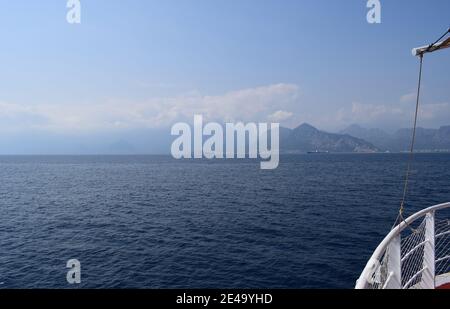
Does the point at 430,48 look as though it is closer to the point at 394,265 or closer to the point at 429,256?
the point at 429,256

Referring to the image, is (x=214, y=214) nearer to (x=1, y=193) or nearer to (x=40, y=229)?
(x=40, y=229)

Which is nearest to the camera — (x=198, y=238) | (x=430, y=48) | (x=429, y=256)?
(x=429, y=256)

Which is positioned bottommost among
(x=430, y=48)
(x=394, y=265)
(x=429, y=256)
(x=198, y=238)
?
(x=198, y=238)

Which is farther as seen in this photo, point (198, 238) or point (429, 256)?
point (198, 238)

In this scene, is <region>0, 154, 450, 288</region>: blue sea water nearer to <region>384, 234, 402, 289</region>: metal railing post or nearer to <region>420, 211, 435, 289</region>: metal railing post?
<region>420, 211, 435, 289</region>: metal railing post

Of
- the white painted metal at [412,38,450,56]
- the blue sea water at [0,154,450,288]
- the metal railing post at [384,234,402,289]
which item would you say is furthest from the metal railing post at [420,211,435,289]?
the blue sea water at [0,154,450,288]

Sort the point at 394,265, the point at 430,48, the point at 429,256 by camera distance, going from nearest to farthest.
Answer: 1. the point at 394,265
2. the point at 429,256
3. the point at 430,48

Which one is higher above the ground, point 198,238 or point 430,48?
point 430,48

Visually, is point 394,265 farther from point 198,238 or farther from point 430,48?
point 198,238

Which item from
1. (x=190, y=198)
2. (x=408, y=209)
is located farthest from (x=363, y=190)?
(x=190, y=198)

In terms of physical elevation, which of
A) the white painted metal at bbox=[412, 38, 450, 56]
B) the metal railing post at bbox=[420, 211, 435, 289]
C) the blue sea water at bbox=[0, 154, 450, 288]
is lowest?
the blue sea water at bbox=[0, 154, 450, 288]

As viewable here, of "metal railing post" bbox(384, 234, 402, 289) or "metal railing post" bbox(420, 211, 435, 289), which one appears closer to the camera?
"metal railing post" bbox(384, 234, 402, 289)

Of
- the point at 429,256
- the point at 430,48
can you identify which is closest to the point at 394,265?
the point at 429,256
